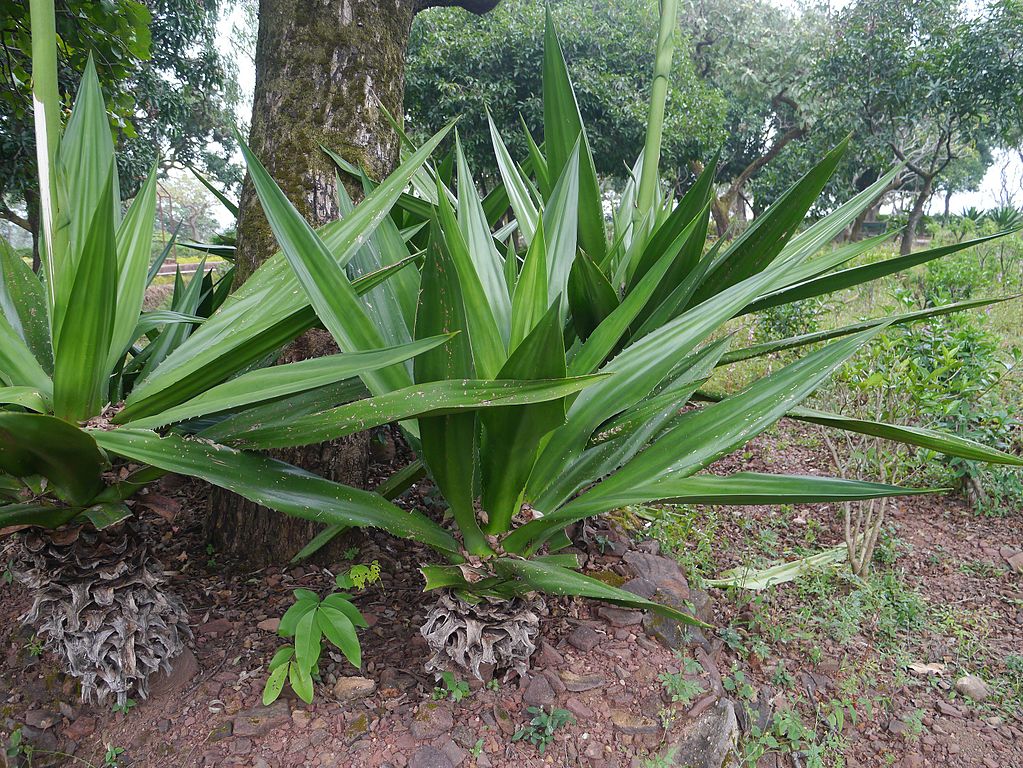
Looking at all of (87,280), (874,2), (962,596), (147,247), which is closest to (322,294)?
(87,280)

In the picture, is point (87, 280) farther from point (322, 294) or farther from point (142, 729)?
point (142, 729)

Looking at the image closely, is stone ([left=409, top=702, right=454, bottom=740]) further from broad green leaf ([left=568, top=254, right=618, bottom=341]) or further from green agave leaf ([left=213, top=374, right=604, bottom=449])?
broad green leaf ([left=568, top=254, right=618, bottom=341])

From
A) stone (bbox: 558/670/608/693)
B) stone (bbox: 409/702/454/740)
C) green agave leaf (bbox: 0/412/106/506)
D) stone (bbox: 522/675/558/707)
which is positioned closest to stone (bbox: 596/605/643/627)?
stone (bbox: 558/670/608/693)

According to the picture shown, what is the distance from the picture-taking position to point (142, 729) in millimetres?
1284

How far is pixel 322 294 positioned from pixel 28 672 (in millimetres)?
1253

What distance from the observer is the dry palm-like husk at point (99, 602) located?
1.14 meters

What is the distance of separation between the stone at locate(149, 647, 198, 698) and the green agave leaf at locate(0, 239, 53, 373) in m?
0.71

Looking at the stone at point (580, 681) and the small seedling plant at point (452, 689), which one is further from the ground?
the small seedling plant at point (452, 689)

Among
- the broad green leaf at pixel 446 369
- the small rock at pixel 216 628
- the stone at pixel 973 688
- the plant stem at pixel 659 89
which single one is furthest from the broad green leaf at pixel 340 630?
the stone at pixel 973 688

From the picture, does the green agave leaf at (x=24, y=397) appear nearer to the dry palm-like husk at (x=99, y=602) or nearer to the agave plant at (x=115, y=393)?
the agave plant at (x=115, y=393)

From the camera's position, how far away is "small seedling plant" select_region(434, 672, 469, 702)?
1.32 metres

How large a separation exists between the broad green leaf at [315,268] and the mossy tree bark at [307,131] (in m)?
0.74

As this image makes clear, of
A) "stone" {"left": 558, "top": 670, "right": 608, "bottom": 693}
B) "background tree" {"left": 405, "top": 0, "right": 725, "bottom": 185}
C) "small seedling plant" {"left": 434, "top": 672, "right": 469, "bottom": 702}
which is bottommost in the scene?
"stone" {"left": 558, "top": 670, "right": 608, "bottom": 693}

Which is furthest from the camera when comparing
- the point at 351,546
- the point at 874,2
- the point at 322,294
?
the point at 874,2
